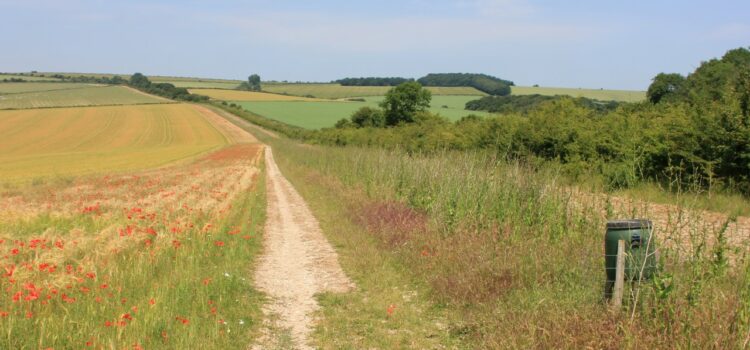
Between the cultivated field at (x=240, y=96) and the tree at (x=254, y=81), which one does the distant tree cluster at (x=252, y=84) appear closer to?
the tree at (x=254, y=81)

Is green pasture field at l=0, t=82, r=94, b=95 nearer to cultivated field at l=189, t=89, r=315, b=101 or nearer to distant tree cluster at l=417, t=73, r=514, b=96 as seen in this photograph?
cultivated field at l=189, t=89, r=315, b=101

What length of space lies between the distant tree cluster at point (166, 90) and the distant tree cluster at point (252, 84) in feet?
84.8

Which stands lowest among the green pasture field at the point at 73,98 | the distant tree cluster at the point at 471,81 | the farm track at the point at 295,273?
the farm track at the point at 295,273

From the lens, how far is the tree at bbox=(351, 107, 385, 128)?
84.3m

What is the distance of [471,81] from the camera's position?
429 feet

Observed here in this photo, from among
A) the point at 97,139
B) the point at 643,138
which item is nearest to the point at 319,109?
the point at 97,139

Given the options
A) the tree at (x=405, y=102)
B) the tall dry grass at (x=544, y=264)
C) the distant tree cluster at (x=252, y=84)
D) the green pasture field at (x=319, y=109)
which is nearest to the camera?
the tall dry grass at (x=544, y=264)

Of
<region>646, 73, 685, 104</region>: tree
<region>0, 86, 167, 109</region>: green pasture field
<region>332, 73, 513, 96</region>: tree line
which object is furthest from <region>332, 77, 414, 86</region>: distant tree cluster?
<region>646, 73, 685, 104</region>: tree

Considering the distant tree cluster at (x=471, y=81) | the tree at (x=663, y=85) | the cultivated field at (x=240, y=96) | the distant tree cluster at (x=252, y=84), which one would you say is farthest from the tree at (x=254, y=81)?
the tree at (x=663, y=85)

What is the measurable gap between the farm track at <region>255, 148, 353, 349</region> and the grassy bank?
13.0 inches

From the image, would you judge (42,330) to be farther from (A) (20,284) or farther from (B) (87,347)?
(A) (20,284)

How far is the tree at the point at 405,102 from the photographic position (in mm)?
81562

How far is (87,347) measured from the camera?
5.68 m

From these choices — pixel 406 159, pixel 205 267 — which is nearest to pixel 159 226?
pixel 205 267
